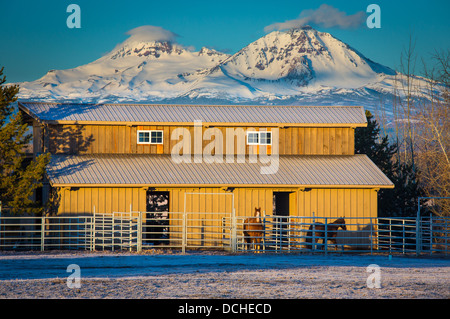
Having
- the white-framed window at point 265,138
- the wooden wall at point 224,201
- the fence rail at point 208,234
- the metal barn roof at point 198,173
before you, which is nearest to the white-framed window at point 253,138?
the white-framed window at point 265,138

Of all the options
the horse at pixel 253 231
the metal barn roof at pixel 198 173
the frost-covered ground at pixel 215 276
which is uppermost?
the metal barn roof at pixel 198 173

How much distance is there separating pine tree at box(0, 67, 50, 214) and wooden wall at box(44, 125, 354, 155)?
3.08m

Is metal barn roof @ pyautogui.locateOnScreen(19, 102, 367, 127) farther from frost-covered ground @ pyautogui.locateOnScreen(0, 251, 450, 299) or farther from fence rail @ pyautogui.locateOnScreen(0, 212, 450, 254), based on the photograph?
frost-covered ground @ pyautogui.locateOnScreen(0, 251, 450, 299)

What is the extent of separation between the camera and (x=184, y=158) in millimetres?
30141

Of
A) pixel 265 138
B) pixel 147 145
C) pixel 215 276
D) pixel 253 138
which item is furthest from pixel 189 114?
pixel 215 276

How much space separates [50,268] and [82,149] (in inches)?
523

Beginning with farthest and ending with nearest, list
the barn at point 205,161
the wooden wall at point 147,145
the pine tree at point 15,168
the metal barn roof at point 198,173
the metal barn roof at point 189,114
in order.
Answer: the metal barn roof at point 189,114, the wooden wall at point 147,145, the barn at point 205,161, the metal barn roof at point 198,173, the pine tree at point 15,168

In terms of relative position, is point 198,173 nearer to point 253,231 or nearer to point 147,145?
point 147,145

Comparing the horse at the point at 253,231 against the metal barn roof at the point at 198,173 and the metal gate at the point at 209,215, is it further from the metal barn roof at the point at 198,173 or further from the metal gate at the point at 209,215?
the metal barn roof at the point at 198,173

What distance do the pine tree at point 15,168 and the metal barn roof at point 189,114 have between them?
280cm

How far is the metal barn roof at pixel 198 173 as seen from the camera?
27.2 meters

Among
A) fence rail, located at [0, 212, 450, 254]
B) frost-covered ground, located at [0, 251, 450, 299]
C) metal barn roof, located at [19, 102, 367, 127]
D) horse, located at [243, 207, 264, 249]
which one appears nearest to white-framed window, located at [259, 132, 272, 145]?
metal barn roof, located at [19, 102, 367, 127]
